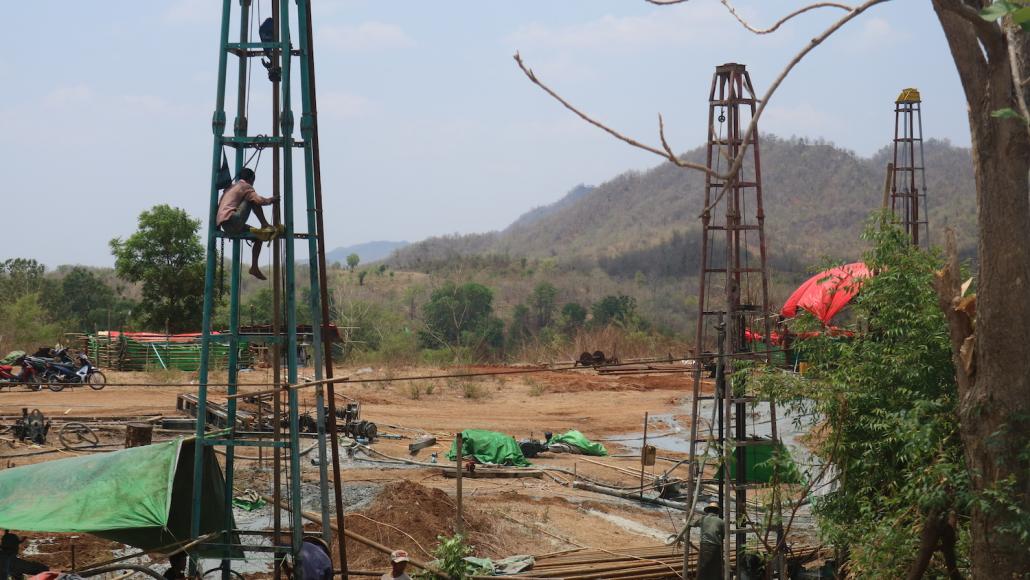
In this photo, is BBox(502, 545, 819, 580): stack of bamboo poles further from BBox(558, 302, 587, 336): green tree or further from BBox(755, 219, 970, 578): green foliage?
BBox(558, 302, 587, 336): green tree

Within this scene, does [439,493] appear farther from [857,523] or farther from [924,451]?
[924,451]

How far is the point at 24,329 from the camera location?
37.6 metres

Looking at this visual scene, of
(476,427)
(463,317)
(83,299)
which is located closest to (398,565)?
(476,427)

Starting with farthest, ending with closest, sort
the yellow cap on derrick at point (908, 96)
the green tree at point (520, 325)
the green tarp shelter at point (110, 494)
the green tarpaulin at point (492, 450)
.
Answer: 1. the green tree at point (520, 325)
2. the yellow cap on derrick at point (908, 96)
3. the green tarpaulin at point (492, 450)
4. the green tarp shelter at point (110, 494)

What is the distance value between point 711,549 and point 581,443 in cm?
1106

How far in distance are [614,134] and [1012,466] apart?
18.0 feet

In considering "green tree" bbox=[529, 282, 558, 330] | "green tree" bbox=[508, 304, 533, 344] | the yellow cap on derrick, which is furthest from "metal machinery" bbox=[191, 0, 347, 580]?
"green tree" bbox=[529, 282, 558, 330]

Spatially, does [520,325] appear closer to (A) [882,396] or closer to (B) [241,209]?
(A) [882,396]

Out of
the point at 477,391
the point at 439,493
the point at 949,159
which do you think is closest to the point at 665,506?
the point at 439,493

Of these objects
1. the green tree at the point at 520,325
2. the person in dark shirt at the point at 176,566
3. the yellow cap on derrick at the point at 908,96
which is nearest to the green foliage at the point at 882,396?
the person in dark shirt at the point at 176,566

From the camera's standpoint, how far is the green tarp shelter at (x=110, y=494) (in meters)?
8.93

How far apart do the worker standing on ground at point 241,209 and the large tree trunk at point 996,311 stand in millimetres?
5763

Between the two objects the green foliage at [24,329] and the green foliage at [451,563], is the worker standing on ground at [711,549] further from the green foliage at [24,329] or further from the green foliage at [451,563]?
the green foliage at [24,329]

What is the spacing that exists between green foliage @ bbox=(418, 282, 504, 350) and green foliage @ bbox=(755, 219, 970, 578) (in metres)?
38.2
